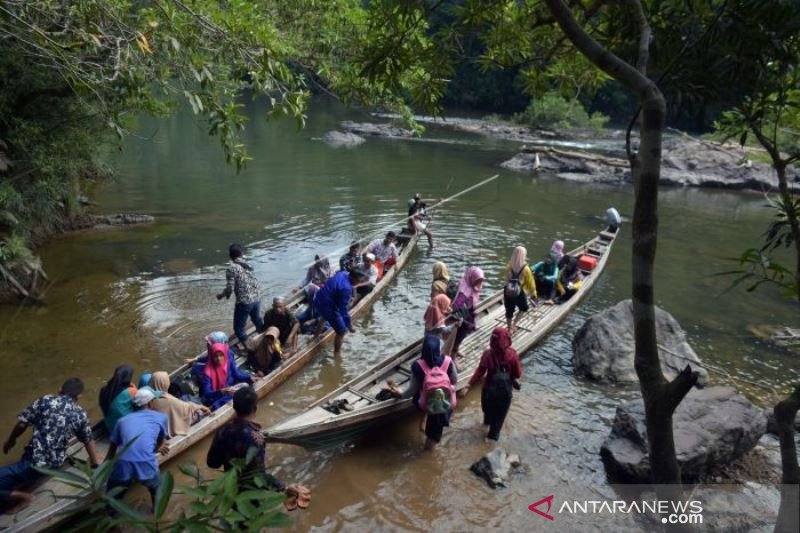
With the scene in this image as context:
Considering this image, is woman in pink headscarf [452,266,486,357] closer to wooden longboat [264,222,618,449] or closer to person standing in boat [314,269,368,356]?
wooden longboat [264,222,618,449]

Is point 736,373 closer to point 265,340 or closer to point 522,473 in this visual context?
point 522,473

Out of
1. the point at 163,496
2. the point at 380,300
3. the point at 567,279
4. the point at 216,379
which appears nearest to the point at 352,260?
the point at 380,300

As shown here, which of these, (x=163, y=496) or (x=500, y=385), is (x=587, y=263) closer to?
(x=500, y=385)

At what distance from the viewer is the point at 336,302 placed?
8.90 metres

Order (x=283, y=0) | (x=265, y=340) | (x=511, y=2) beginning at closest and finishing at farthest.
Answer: (x=511, y=2), (x=265, y=340), (x=283, y=0)

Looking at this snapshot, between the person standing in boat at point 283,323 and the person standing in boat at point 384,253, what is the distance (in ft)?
13.3

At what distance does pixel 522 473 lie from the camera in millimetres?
6766

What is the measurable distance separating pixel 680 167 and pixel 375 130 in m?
19.4

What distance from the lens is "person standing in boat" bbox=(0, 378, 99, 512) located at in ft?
17.1

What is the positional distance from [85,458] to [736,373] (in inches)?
395

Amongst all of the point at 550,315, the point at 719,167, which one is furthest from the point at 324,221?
the point at 719,167

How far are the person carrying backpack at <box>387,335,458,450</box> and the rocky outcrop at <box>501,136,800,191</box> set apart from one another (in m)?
22.3

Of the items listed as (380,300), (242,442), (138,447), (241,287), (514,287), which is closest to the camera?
(242,442)

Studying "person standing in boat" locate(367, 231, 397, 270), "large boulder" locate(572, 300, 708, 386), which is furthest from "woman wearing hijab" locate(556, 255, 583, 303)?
"person standing in boat" locate(367, 231, 397, 270)
